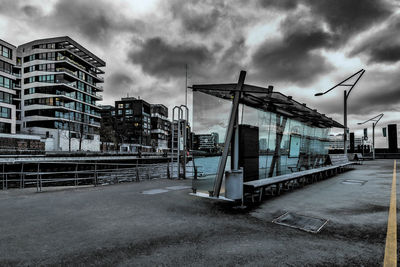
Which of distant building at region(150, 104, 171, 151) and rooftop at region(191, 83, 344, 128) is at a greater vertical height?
distant building at region(150, 104, 171, 151)

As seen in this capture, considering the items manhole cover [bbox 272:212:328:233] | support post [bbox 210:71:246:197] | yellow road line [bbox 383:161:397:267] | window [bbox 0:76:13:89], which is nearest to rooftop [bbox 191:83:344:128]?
support post [bbox 210:71:246:197]

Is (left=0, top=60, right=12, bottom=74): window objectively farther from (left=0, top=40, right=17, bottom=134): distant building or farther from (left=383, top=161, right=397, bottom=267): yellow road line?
(left=383, top=161, right=397, bottom=267): yellow road line

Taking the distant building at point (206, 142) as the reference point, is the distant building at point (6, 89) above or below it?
above

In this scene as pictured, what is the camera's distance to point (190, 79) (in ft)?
42.6

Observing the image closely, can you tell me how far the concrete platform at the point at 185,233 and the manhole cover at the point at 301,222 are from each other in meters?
0.18

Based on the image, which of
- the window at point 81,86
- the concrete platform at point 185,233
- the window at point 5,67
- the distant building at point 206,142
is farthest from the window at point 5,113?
the distant building at point 206,142

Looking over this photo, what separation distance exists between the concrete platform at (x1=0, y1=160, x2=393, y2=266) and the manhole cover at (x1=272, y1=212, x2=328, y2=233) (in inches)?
7.0

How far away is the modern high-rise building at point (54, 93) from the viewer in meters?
57.8

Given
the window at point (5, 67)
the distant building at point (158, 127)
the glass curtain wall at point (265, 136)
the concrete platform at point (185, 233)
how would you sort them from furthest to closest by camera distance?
the distant building at point (158, 127) < the window at point (5, 67) < the glass curtain wall at point (265, 136) < the concrete platform at point (185, 233)

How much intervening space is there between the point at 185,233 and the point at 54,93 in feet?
218

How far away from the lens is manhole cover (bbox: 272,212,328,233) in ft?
15.0

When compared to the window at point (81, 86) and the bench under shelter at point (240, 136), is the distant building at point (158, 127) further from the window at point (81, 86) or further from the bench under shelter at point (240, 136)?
the bench under shelter at point (240, 136)

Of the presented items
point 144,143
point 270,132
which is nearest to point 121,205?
point 270,132

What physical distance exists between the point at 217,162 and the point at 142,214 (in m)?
2.59
